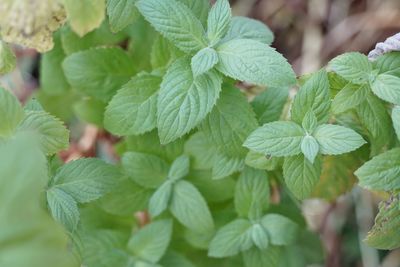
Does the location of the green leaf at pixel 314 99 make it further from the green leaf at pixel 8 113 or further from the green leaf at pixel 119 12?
the green leaf at pixel 8 113

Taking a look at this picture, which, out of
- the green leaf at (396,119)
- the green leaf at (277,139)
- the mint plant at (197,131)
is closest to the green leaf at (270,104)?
the mint plant at (197,131)

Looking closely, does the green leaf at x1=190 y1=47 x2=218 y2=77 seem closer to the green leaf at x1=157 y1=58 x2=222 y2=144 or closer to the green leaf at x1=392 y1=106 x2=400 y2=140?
the green leaf at x1=157 y1=58 x2=222 y2=144

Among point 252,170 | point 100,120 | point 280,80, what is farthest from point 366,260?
point 280,80

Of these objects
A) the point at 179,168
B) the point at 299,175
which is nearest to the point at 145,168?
the point at 179,168

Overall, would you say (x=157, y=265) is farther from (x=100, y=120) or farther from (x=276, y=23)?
(x=276, y=23)

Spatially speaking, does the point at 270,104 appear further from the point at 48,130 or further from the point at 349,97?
the point at 48,130

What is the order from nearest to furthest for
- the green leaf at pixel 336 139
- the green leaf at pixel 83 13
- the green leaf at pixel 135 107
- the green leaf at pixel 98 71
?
the green leaf at pixel 83 13 < the green leaf at pixel 336 139 < the green leaf at pixel 135 107 < the green leaf at pixel 98 71

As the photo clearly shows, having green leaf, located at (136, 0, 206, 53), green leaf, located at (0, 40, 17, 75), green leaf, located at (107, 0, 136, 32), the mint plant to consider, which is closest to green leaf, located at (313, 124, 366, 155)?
the mint plant
